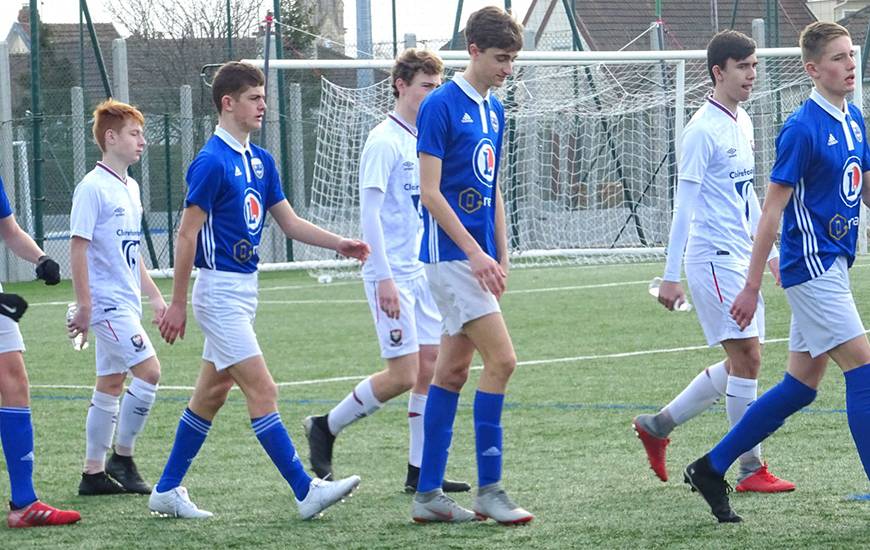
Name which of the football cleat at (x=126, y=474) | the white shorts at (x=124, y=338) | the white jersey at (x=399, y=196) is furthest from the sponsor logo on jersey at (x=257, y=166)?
the football cleat at (x=126, y=474)

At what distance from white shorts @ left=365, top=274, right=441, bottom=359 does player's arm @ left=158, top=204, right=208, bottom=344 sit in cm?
103

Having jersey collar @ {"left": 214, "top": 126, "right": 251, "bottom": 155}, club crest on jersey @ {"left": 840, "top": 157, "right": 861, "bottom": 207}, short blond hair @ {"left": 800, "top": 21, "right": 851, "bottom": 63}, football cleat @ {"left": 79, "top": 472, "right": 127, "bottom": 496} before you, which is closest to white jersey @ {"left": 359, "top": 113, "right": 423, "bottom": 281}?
jersey collar @ {"left": 214, "top": 126, "right": 251, "bottom": 155}

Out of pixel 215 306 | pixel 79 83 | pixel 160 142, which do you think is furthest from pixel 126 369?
pixel 79 83

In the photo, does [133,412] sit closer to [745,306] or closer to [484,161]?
[484,161]

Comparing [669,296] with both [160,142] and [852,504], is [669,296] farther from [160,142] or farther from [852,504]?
[160,142]

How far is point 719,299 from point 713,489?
1.08 meters

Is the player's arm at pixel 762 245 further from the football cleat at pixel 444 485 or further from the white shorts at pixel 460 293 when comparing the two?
the football cleat at pixel 444 485

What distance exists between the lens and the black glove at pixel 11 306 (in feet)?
17.2

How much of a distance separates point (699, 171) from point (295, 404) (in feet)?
12.2

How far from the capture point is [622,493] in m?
5.87

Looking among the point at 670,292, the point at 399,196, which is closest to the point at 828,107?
the point at 670,292

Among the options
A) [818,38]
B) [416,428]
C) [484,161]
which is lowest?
[416,428]

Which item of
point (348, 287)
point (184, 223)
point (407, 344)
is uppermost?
point (184, 223)

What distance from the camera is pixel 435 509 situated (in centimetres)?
533
